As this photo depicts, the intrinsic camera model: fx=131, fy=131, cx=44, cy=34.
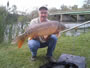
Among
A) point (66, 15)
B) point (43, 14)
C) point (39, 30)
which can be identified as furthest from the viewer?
point (66, 15)

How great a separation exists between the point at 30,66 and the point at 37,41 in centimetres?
45

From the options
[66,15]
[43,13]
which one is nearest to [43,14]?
[43,13]

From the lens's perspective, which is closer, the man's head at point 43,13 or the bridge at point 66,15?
the man's head at point 43,13

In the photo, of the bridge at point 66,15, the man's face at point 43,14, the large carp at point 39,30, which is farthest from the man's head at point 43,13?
the bridge at point 66,15

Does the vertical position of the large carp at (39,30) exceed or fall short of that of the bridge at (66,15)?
it falls short

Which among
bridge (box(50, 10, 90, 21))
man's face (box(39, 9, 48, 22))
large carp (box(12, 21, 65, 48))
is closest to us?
Answer: large carp (box(12, 21, 65, 48))

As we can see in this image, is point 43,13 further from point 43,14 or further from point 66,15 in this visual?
point 66,15

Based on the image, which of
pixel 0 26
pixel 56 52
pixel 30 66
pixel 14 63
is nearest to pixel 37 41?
pixel 30 66

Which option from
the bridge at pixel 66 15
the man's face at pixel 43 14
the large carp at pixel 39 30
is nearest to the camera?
the large carp at pixel 39 30

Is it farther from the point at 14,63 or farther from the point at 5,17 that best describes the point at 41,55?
the point at 5,17

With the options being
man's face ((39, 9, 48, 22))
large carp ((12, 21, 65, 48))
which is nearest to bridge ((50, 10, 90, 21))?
man's face ((39, 9, 48, 22))

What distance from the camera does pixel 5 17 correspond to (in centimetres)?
382

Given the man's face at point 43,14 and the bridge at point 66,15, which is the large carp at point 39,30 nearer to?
the man's face at point 43,14

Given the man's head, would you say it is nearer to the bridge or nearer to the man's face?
the man's face
